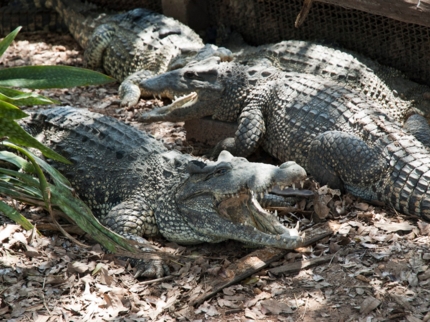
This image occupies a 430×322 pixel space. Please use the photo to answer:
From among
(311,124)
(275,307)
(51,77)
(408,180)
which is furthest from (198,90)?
(275,307)

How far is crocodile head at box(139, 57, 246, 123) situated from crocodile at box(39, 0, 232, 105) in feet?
2.74

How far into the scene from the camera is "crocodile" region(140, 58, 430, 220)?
4.59 meters

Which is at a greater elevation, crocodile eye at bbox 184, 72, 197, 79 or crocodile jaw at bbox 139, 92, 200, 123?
crocodile eye at bbox 184, 72, 197, 79

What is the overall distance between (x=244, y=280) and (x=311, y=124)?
6.33ft

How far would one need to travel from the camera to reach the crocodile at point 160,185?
13.3 feet

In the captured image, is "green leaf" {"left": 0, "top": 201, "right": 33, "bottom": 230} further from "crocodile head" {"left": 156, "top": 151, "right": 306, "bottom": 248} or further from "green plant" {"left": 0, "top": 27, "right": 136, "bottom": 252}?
"crocodile head" {"left": 156, "top": 151, "right": 306, "bottom": 248}

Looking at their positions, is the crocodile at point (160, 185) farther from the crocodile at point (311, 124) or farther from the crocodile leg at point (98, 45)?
the crocodile leg at point (98, 45)

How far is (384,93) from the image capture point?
239 inches

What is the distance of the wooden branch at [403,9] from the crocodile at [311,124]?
828 mm

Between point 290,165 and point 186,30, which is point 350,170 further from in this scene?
point 186,30

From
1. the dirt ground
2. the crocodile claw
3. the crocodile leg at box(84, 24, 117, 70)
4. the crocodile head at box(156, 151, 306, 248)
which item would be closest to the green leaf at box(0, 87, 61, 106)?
the dirt ground

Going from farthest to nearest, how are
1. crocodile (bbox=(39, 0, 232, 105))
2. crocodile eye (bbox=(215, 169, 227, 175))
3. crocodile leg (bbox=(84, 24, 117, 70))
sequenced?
crocodile leg (bbox=(84, 24, 117, 70)) → crocodile (bbox=(39, 0, 232, 105)) → crocodile eye (bbox=(215, 169, 227, 175))

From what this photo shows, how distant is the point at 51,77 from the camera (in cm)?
398

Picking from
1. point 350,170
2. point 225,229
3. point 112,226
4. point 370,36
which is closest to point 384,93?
point 370,36
